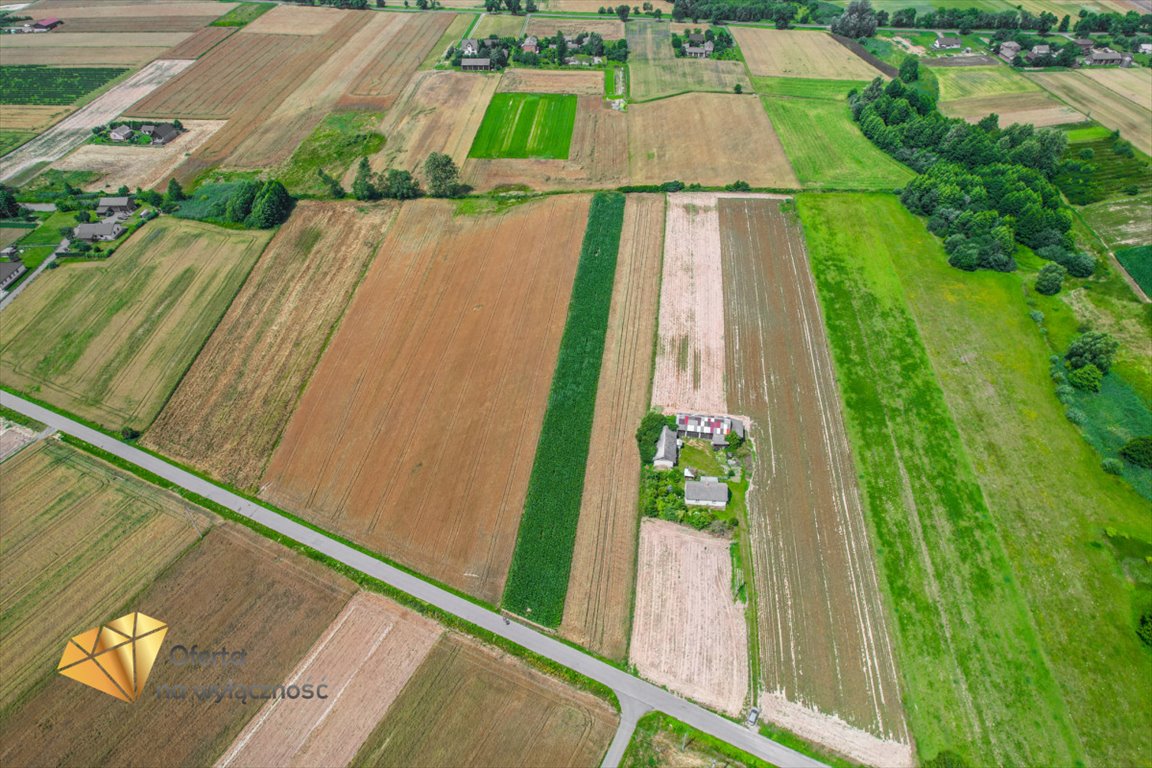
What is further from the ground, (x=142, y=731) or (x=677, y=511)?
(x=677, y=511)

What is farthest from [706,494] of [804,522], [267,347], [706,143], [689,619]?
[706,143]

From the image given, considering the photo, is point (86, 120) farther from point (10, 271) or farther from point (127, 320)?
point (127, 320)

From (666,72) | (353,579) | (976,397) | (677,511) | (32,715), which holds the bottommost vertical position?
(32,715)

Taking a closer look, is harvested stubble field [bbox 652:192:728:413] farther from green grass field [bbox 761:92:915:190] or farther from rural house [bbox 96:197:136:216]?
rural house [bbox 96:197:136:216]

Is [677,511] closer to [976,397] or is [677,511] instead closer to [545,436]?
[545,436]

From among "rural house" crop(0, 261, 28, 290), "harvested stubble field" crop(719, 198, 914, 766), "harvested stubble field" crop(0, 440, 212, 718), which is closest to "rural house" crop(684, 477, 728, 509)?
"harvested stubble field" crop(719, 198, 914, 766)

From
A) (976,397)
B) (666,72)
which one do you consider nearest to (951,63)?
(666,72)

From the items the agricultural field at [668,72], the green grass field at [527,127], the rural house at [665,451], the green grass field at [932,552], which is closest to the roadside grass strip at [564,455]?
the rural house at [665,451]
